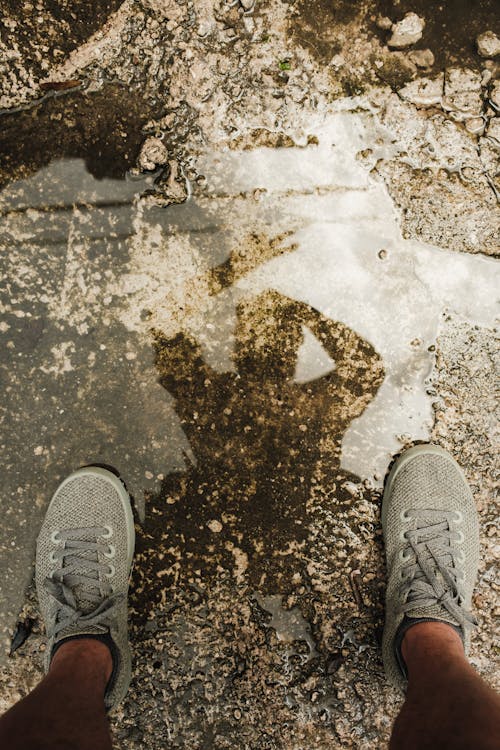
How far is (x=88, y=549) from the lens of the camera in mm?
1738

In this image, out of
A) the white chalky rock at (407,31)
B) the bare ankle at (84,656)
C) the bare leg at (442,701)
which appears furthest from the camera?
the white chalky rock at (407,31)

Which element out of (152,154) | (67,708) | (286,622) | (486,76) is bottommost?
(286,622)

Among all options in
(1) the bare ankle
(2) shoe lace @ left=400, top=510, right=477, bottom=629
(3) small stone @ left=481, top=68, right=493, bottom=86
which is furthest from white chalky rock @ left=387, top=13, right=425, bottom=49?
(1) the bare ankle

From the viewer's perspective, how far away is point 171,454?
5.84ft

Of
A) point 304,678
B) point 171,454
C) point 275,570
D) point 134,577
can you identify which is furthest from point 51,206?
point 304,678

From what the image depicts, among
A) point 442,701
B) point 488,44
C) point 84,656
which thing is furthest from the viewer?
point 488,44

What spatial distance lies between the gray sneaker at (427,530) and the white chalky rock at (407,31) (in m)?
1.45

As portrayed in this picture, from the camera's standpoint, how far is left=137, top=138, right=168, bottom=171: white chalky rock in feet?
5.61

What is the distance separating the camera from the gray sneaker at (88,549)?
1.69m

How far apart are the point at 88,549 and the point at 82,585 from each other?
12 cm

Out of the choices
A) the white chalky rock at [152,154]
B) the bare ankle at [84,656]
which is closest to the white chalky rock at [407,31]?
the white chalky rock at [152,154]

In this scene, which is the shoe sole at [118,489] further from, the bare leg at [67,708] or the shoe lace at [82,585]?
the bare leg at [67,708]

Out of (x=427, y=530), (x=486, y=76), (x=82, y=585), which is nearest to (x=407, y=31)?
(x=486, y=76)

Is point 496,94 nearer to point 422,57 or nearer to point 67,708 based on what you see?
point 422,57
